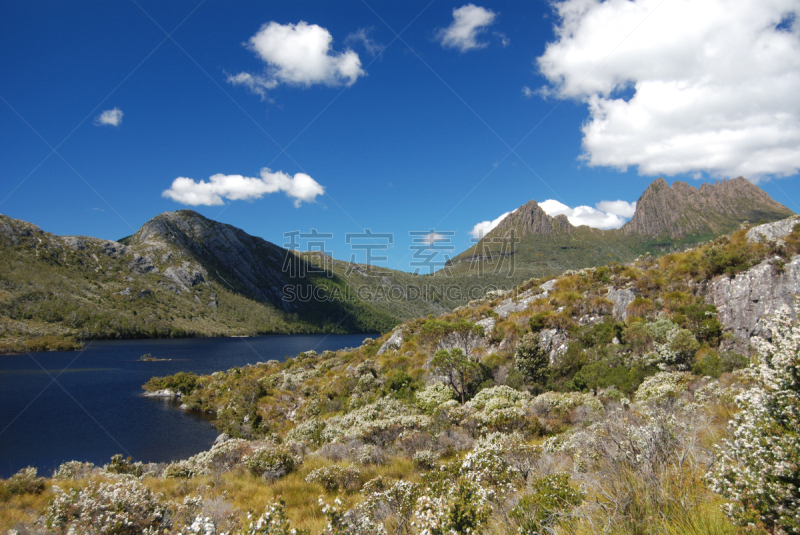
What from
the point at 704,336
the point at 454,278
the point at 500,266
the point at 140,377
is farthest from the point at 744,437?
the point at 500,266

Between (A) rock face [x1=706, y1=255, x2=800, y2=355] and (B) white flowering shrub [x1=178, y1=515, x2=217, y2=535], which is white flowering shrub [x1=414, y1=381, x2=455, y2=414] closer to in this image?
(A) rock face [x1=706, y1=255, x2=800, y2=355]

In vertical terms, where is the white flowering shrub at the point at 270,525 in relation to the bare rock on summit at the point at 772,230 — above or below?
below

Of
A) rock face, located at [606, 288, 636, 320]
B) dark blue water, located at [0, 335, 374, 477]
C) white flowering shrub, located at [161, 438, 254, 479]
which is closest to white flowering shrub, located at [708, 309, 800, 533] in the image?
white flowering shrub, located at [161, 438, 254, 479]

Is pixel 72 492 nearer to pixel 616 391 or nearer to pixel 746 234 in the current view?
pixel 616 391

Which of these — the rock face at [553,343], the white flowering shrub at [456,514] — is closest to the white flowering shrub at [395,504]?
the white flowering shrub at [456,514]

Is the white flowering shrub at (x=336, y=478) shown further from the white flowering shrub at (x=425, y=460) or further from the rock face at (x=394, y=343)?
the rock face at (x=394, y=343)

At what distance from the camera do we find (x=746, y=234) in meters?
19.7

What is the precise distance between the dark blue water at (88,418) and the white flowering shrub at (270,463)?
984 inches

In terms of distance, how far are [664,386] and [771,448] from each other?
11.0 metres

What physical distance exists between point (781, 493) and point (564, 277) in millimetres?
27138

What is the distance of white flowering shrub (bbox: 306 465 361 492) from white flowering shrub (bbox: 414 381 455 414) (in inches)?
334

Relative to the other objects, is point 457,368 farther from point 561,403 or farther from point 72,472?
point 72,472

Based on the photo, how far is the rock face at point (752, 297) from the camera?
1542 centimetres

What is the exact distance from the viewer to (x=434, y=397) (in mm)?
18594
